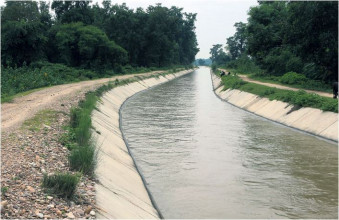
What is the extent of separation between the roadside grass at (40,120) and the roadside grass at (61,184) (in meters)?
6.14

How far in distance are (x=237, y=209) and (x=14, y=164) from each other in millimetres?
6311

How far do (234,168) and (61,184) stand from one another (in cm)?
836

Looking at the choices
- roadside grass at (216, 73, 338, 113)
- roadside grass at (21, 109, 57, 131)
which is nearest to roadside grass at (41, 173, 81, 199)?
roadside grass at (21, 109, 57, 131)

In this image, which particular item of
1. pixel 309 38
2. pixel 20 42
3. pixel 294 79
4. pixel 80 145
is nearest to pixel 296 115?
pixel 309 38

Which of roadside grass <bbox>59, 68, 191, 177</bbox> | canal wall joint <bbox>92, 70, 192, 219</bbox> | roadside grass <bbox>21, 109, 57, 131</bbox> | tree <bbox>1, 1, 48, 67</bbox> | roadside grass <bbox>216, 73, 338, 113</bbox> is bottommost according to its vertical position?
canal wall joint <bbox>92, 70, 192, 219</bbox>

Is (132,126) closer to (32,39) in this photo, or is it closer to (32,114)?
(32,114)

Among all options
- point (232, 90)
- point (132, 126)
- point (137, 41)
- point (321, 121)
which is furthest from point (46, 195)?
point (137, 41)

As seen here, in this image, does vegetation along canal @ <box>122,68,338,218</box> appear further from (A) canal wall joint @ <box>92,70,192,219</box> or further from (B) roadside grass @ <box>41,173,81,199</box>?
(B) roadside grass @ <box>41,173,81,199</box>

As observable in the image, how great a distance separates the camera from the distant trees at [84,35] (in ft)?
164

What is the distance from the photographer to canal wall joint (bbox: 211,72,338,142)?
67.4 ft

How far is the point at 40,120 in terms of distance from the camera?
642 inches

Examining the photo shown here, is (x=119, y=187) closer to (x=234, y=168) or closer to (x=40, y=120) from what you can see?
(x=234, y=168)

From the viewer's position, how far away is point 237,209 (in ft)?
36.2

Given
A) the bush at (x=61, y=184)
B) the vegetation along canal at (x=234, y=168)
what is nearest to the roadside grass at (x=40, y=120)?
the vegetation along canal at (x=234, y=168)
